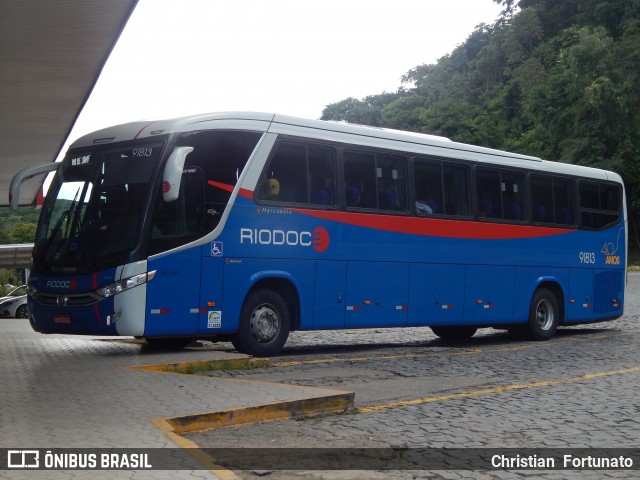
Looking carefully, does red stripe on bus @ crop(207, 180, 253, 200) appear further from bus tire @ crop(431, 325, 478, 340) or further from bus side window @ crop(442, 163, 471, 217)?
bus tire @ crop(431, 325, 478, 340)

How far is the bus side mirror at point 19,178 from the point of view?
12.9 m

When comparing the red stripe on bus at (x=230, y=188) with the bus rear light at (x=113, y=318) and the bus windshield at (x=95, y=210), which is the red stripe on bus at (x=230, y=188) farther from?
the bus rear light at (x=113, y=318)

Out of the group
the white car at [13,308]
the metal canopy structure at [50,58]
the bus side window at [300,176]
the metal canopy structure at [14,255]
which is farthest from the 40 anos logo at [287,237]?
the metal canopy structure at [14,255]

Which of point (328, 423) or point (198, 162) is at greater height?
point (198, 162)

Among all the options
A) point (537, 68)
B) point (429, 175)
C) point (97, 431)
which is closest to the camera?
point (97, 431)

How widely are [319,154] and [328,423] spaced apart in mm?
6639

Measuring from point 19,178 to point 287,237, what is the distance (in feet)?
12.8

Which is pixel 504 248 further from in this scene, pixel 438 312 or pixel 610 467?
pixel 610 467

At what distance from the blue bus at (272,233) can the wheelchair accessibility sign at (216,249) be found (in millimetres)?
21

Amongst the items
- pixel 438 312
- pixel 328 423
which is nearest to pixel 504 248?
pixel 438 312

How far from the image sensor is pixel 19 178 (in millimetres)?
13125

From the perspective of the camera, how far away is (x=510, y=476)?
6699mm

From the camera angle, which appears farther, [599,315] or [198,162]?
[599,315]

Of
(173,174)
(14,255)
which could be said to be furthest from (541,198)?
(14,255)
